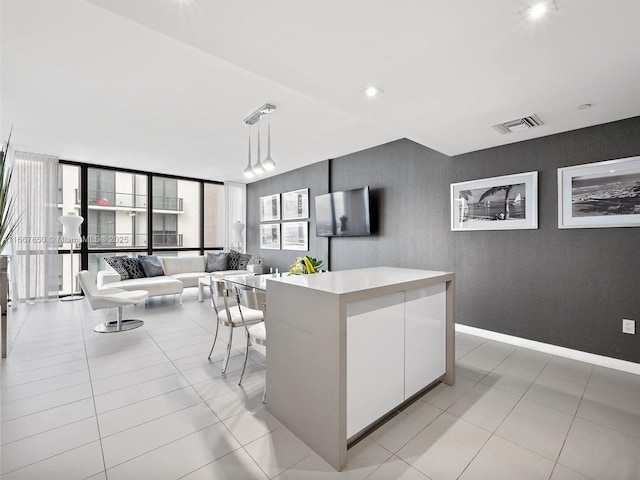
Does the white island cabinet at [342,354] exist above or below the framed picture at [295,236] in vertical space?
below

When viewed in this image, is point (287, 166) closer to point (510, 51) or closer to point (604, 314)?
point (510, 51)

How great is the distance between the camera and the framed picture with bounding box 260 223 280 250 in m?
6.69

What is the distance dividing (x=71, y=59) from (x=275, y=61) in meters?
1.84

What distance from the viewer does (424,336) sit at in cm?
212

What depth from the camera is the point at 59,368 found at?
2.62 meters

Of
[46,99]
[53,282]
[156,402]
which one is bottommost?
[156,402]

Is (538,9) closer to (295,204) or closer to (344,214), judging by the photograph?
(344,214)

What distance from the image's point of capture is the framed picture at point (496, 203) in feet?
10.5

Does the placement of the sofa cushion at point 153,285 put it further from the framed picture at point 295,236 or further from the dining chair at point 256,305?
the dining chair at point 256,305

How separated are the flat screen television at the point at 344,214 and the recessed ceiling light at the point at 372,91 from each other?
2.30 m

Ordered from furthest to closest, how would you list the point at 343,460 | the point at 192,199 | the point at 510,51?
the point at 192,199 < the point at 510,51 < the point at 343,460

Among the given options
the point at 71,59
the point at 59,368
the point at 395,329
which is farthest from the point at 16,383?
the point at 395,329

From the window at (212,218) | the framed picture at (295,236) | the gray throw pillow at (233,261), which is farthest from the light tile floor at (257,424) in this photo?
the window at (212,218)

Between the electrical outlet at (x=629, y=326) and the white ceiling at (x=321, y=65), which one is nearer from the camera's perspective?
the white ceiling at (x=321, y=65)
